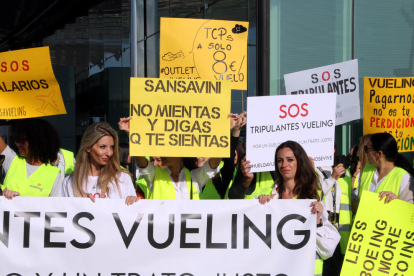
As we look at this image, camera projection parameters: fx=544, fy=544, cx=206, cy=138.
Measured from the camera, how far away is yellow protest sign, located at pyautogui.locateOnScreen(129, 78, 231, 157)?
4.02m

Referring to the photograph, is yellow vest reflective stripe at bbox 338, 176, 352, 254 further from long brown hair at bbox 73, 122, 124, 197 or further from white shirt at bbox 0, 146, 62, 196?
white shirt at bbox 0, 146, 62, 196

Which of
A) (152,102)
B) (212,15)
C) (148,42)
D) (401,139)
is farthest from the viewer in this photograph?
(148,42)

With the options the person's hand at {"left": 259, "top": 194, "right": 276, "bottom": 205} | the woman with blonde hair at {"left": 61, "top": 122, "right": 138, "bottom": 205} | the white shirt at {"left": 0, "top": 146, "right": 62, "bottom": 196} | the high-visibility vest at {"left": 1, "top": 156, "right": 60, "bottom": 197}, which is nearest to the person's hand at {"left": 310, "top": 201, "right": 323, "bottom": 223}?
the person's hand at {"left": 259, "top": 194, "right": 276, "bottom": 205}

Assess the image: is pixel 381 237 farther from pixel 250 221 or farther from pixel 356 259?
pixel 250 221

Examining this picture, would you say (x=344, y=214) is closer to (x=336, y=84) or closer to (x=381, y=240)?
(x=381, y=240)

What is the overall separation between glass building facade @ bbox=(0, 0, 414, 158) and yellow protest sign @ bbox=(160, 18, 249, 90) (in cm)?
93

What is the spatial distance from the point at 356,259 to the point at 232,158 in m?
1.34

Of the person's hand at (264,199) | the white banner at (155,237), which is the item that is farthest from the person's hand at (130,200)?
the person's hand at (264,199)

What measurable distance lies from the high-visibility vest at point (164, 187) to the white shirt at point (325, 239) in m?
1.06

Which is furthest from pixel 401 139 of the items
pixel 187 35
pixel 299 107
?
pixel 187 35

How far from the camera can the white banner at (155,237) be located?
12.3 feet

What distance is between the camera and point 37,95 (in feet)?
16.6

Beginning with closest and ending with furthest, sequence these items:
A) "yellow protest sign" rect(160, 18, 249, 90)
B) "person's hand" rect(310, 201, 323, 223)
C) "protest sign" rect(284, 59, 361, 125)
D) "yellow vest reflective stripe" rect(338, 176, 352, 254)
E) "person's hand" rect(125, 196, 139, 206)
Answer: "person's hand" rect(310, 201, 323, 223) < "person's hand" rect(125, 196, 139, 206) < "yellow vest reflective stripe" rect(338, 176, 352, 254) < "yellow protest sign" rect(160, 18, 249, 90) < "protest sign" rect(284, 59, 361, 125)

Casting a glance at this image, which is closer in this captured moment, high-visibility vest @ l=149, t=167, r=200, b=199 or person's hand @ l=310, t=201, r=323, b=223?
person's hand @ l=310, t=201, r=323, b=223
